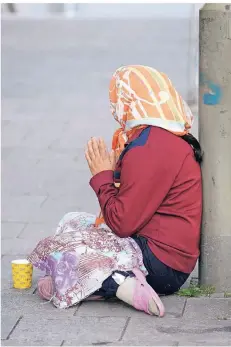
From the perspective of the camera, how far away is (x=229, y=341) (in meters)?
3.99

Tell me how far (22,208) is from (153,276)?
7.22 ft

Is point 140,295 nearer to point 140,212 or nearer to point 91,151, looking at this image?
point 140,212

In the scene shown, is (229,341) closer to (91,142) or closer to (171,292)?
(171,292)

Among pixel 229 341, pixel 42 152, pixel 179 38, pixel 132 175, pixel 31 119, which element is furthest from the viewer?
pixel 179 38

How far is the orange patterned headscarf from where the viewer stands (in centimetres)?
444

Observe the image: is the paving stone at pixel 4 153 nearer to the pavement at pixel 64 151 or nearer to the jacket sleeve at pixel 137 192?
the pavement at pixel 64 151

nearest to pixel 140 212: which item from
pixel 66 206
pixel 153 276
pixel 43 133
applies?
pixel 153 276

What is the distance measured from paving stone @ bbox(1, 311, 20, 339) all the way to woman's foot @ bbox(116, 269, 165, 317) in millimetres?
499

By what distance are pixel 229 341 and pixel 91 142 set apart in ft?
4.00

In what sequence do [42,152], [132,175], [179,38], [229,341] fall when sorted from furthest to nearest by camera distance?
[179,38] < [42,152] < [132,175] < [229,341]

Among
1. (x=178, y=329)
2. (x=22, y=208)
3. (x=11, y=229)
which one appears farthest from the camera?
(x=22, y=208)

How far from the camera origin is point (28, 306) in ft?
14.9

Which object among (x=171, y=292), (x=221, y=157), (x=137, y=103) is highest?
(x=137, y=103)

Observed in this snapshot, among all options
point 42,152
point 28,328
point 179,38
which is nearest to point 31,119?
point 42,152
